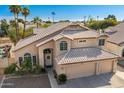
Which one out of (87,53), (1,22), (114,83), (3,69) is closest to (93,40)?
(87,53)

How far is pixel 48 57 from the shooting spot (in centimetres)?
1981

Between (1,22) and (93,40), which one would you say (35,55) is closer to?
(93,40)

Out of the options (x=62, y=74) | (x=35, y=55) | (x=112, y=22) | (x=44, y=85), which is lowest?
(x=44, y=85)

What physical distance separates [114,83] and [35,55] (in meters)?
9.91

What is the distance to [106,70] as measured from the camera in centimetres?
1755

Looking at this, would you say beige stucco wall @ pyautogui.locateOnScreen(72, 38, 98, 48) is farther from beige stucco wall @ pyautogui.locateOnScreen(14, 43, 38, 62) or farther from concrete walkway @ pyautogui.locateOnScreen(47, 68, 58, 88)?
beige stucco wall @ pyautogui.locateOnScreen(14, 43, 38, 62)

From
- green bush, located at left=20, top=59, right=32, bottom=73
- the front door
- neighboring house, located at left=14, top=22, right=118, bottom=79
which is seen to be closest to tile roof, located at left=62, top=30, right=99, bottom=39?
neighboring house, located at left=14, top=22, right=118, bottom=79

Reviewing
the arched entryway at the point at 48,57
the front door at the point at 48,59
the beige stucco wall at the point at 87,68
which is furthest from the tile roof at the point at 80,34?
the beige stucco wall at the point at 87,68

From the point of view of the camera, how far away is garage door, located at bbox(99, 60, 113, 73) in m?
17.1

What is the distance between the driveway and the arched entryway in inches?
104

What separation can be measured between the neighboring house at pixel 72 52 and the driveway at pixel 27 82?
1820 mm

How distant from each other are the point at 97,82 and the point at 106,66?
2.91m

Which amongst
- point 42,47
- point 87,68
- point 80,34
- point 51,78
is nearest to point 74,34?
point 80,34

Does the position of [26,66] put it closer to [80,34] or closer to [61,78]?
[61,78]
